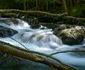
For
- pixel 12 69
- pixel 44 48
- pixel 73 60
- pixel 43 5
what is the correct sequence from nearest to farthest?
pixel 12 69 < pixel 73 60 < pixel 44 48 < pixel 43 5

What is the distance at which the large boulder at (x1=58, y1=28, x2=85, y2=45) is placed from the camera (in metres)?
13.2

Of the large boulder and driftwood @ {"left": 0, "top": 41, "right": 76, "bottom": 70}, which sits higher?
driftwood @ {"left": 0, "top": 41, "right": 76, "bottom": 70}

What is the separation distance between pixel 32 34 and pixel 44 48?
2.04m

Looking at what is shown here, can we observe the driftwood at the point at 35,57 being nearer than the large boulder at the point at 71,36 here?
Yes

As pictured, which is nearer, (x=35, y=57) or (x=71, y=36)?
(x=35, y=57)

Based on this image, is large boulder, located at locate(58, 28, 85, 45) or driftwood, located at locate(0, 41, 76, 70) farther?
large boulder, located at locate(58, 28, 85, 45)

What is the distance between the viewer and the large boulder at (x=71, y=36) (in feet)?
43.4

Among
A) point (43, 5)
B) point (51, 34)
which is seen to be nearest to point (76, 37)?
point (51, 34)

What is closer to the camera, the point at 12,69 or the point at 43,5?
the point at 12,69

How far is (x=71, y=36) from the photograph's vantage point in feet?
43.5

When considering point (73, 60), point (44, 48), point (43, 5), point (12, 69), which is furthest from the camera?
point (43, 5)

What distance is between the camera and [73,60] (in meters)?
10.5

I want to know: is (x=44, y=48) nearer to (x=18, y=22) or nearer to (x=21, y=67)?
(x=21, y=67)

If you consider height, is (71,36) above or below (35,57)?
below
